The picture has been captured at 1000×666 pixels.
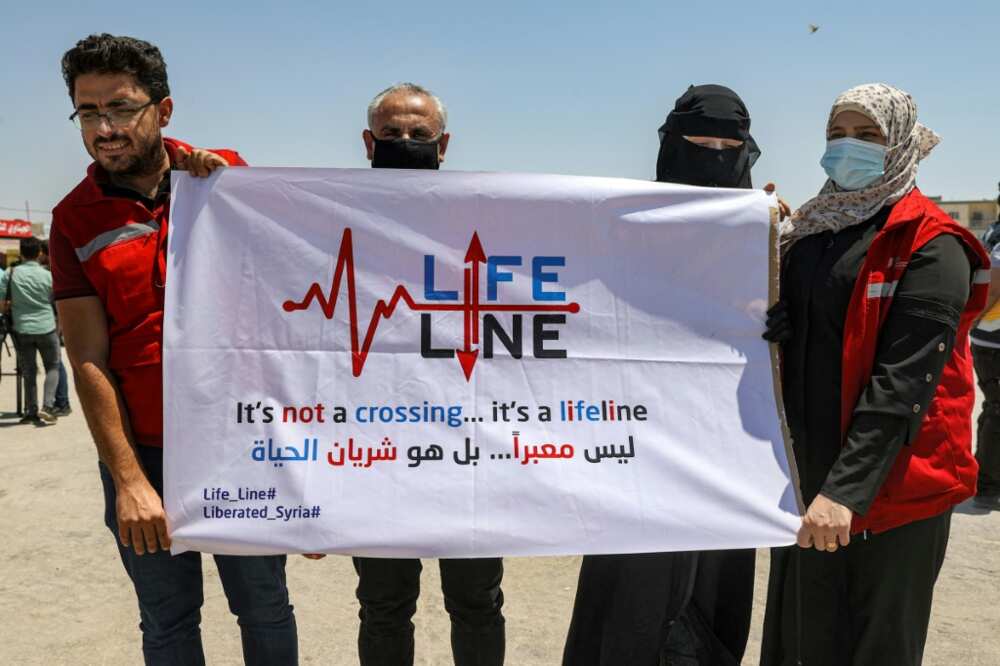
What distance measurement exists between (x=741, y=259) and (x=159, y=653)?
220 cm

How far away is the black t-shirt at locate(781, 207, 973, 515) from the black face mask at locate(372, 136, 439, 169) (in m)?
1.33

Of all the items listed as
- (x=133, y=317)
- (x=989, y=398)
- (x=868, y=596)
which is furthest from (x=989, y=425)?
(x=133, y=317)

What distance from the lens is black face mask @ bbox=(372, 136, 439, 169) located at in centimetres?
292

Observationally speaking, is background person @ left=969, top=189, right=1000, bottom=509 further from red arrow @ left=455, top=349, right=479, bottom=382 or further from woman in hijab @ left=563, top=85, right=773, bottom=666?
red arrow @ left=455, top=349, right=479, bottom=382

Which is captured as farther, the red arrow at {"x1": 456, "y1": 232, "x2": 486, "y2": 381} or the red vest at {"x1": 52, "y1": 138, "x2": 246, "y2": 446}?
the red arrow at {"x1": 456, "y1": 232, "x2": 486, "y2": 381}

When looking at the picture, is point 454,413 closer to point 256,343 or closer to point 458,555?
point 458,555

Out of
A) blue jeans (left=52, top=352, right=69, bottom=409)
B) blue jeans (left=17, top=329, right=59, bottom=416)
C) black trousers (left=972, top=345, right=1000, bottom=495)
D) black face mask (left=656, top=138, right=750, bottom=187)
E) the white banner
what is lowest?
blue jeans (left=52, top=352, right=69, bottom=409)

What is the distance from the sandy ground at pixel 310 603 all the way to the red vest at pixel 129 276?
1.67m

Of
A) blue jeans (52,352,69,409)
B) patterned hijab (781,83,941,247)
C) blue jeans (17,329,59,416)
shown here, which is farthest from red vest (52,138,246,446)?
blue jeans (52,352,69,409)

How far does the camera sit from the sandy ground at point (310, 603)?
377cm

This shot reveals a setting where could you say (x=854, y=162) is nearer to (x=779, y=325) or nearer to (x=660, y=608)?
(x=779, y=325)

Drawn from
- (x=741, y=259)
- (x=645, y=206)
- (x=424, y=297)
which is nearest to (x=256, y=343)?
(x=424, y=297)

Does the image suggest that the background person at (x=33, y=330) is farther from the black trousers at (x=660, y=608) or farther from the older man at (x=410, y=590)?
the black trousers at (x=660, y=608)

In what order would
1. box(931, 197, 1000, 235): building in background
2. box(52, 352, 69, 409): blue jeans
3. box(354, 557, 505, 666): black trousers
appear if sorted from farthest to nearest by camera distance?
box(931, 197, 1000, 235): building in background → box(52, 352, 69, 409): blue jeans → box(354, 557, 505, 666): black trousers
